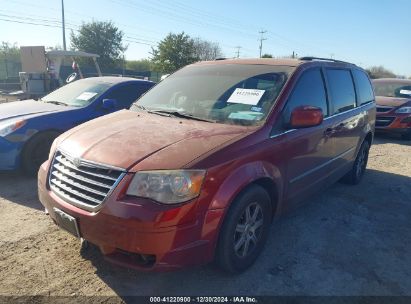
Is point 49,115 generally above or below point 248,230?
above

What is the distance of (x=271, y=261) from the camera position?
11.0 ft

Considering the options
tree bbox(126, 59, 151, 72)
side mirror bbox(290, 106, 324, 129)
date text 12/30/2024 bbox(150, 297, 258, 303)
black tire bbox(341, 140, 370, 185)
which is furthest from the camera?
tree bbox(126, 59, 151, 72)

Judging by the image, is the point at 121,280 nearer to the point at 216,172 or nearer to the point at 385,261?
the point at 216,172

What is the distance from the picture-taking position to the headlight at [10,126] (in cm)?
505

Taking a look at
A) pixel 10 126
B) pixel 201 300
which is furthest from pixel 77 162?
pixel 10 126

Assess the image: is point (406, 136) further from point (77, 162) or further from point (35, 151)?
point (77, 162)

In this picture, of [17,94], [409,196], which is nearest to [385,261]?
[409,196]

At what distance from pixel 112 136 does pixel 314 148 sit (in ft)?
6.96

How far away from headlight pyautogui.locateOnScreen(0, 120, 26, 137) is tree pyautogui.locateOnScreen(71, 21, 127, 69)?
43909mm

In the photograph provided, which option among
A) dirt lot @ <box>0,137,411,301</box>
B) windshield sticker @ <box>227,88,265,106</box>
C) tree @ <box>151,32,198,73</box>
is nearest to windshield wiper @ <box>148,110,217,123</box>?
windshield sticker @ <box>227,88,265,106</box>

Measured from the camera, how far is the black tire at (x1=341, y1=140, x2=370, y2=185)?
5.66m

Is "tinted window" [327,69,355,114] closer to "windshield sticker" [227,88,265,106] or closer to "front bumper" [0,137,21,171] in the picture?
"windshield sticker" [227,88,265,106]

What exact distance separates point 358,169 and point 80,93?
15.7ft

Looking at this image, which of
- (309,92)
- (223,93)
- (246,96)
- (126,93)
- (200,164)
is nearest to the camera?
(200,164)
